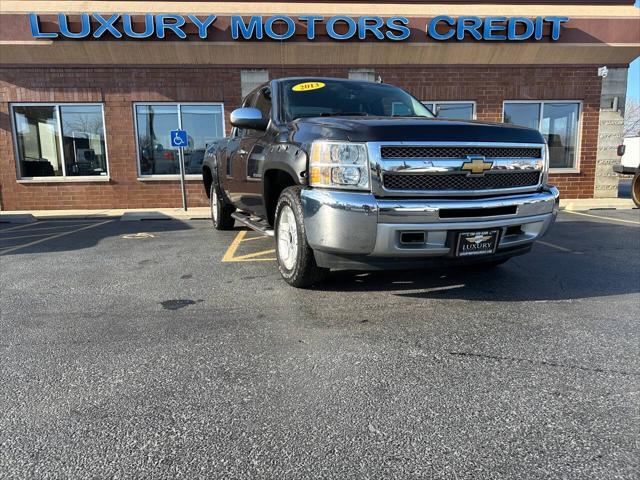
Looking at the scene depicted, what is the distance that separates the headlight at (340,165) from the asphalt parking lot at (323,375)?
101 centimetres

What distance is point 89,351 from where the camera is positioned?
3000mm

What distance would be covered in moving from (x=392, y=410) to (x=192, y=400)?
1.00 m

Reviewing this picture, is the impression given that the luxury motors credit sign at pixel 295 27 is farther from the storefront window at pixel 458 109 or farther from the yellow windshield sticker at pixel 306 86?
the yellow windshield sticker at pixel 306 86

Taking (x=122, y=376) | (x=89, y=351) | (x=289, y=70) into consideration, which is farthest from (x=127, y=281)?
(x=289, y=70)

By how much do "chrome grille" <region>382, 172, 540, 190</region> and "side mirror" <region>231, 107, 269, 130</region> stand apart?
178 centimetres

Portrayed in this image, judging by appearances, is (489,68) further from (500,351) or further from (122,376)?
(122,376)

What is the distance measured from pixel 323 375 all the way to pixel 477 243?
170cm

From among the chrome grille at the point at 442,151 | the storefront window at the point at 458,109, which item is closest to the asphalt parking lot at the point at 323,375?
the chrome grille at the point at 442,151

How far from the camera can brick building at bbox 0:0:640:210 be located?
11.3 metres

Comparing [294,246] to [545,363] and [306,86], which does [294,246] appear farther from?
[545,363]

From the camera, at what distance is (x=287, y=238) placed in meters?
4.27

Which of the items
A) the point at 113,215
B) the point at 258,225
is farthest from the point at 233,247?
the point at 113,215

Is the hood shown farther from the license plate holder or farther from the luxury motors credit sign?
the luxury motors credit sign

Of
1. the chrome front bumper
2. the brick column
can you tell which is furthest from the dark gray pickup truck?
the brick column
